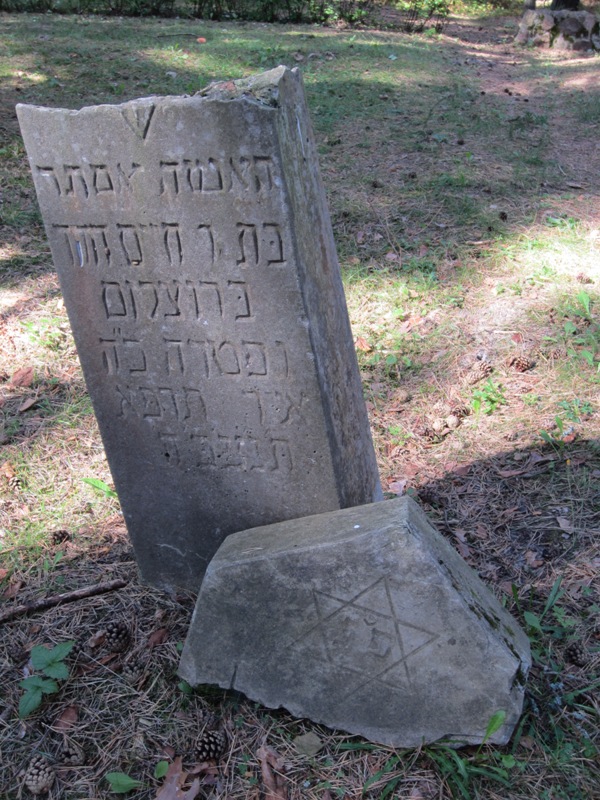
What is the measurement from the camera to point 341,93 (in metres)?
7.78

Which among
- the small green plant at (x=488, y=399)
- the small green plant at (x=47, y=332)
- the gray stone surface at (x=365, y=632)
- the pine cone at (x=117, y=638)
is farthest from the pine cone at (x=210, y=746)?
the small green plant at (x=47, y=332)

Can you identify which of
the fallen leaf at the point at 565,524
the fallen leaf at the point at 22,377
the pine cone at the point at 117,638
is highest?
the fallen leaf at the point at 22,377

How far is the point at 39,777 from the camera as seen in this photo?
77.4 inches

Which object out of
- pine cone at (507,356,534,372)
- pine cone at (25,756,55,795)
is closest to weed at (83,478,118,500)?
pine cone at (25,756,55,795)

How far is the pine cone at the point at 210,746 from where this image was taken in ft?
6.49

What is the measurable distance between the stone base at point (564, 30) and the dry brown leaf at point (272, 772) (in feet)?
38.4

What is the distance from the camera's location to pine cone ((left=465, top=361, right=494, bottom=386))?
3.50 meters

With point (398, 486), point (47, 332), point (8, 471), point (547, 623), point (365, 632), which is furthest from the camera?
point (47, 332)

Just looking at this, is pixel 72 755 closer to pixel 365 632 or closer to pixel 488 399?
pixel 365 632

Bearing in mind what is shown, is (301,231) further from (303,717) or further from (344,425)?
(303,717)

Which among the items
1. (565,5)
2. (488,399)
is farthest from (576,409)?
(565,5)

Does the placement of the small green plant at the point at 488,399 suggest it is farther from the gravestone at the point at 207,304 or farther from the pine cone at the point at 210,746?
the pine cone at the point at 210,746

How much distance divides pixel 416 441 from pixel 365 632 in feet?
4.79

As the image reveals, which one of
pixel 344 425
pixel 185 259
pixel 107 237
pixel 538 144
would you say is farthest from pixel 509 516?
pixel 538 144
